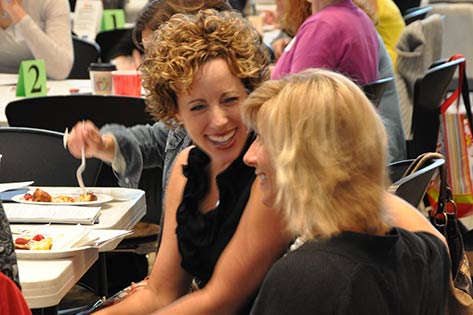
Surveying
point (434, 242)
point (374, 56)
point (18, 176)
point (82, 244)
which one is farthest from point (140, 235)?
point (434, 242)

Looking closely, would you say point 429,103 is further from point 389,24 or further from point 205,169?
point 205,169

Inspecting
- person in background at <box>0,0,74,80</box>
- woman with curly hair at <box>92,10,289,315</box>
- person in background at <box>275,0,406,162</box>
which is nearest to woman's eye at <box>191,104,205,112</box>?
woman with curly hair at <box>92,10,289,315</box>

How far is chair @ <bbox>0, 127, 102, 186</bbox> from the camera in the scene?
3.08 meters

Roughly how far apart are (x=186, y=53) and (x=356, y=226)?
29.5 inches

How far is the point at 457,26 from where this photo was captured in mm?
8734

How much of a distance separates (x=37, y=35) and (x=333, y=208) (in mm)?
3702

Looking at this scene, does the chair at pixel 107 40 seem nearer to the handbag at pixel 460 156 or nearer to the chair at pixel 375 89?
the handbag at pixel 460 156

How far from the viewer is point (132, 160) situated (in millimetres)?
2752

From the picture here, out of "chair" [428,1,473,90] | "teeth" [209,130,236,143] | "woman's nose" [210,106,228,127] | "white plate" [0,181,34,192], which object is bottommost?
"chair" [428,1,473,90]

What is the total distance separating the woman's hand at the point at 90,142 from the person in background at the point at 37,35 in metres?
2.39

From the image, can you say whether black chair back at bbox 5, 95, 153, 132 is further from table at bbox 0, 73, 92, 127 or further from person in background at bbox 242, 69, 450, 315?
person in background at bbox 242, 69, 450, 315

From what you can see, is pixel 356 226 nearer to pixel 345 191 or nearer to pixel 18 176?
pixel 345 191

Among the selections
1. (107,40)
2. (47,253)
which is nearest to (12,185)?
(47,253)

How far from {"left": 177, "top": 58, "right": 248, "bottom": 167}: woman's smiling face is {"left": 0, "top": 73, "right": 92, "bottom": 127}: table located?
218 centimetres
